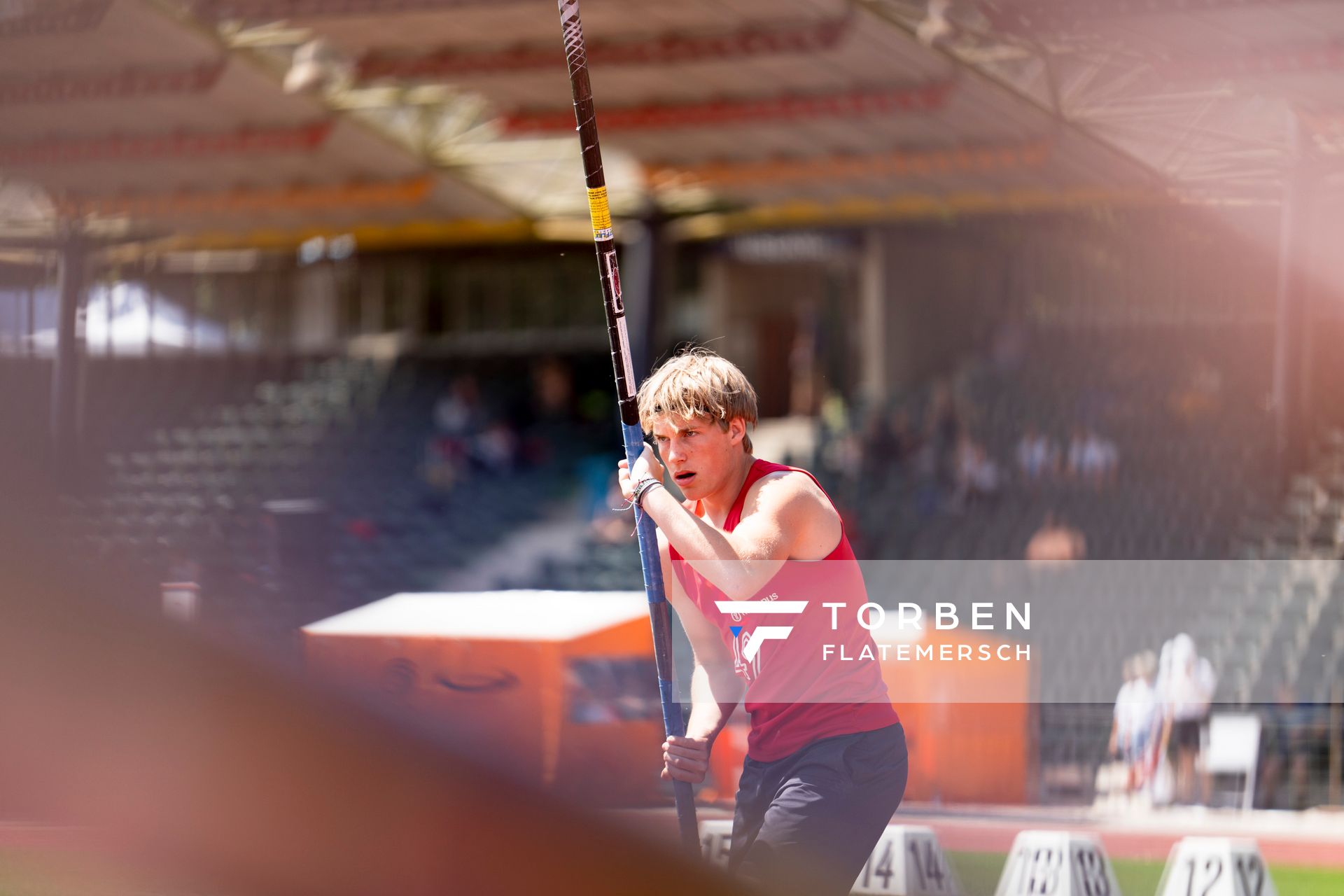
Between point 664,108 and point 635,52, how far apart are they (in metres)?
1.85

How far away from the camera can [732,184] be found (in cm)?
1806

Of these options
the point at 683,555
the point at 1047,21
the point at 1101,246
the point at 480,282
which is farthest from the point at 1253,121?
the point at 480,282

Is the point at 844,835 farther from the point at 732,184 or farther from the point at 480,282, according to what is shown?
the point at 480,282

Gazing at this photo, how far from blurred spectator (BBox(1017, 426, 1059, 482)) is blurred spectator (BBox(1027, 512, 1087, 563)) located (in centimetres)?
99

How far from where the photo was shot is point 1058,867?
5219 millimetres

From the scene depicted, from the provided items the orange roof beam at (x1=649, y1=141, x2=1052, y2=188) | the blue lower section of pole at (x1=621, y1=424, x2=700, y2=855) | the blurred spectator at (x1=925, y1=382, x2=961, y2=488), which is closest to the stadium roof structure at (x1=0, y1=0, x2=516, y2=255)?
the orange roof beam at (x1=649, y1=141, x2=1052, y2=188)

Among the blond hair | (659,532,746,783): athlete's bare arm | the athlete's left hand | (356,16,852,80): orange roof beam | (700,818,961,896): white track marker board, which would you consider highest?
(356,16,852,80): orange roof beam

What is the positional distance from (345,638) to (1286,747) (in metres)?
6.22

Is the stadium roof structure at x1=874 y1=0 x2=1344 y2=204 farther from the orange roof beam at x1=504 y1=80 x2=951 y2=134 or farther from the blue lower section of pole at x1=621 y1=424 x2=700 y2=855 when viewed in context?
the blue lower section of pole at x1=621 y1=424 x2=700 y2=855

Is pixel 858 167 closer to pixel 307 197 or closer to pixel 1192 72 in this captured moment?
pixel 1192 72

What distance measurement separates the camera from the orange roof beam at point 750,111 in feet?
48.8

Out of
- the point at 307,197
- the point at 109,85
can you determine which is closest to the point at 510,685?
the point at 109,85

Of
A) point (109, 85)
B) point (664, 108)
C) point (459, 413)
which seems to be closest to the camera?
point (109, 85)

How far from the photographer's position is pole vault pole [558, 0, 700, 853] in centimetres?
380
